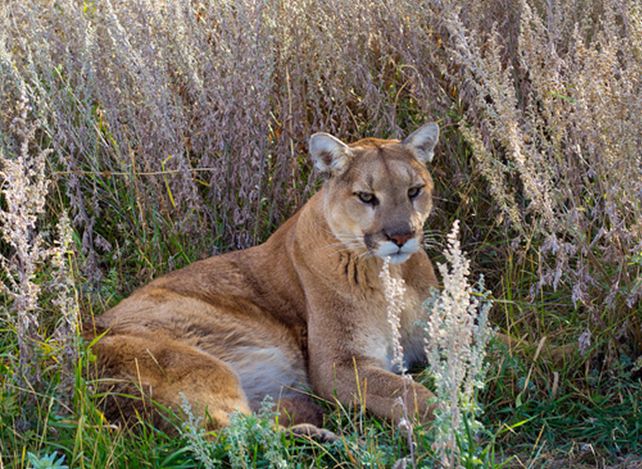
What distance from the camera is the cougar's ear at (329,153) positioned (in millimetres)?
4492

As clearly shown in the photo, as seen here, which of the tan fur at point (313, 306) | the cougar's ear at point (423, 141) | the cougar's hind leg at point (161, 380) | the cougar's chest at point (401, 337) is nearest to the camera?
the cougar's hind leg at point (161, 380)

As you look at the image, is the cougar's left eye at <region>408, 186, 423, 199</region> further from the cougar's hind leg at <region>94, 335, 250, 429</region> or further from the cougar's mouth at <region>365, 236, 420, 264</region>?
the cougar's hind leg at <region>94, 335, 250, 429</region>

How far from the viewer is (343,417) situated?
407 centimetres

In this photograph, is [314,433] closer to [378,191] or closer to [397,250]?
[397,250]

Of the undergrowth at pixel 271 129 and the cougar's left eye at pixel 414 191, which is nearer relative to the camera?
the undergrowth at pixel 271 129

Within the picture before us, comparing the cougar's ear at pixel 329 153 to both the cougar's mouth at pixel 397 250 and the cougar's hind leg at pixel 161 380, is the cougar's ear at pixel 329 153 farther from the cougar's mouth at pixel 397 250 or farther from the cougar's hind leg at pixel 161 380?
the cougar's hind leg at pixel 161 380

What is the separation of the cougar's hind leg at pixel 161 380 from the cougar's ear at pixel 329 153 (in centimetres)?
109

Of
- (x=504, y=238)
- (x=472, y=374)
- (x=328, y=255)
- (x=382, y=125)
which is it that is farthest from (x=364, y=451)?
(x=382, y=125)

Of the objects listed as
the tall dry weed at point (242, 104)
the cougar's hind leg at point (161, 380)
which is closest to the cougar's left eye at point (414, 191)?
the tall dry weed at point (242, 104)

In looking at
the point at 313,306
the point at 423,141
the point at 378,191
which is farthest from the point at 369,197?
the point at 313,306

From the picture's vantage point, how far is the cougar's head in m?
4.25

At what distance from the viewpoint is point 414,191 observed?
175 inches

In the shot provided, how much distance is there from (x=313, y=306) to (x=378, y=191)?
61 centimetres

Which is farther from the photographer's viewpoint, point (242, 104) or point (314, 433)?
point (242, 104)
